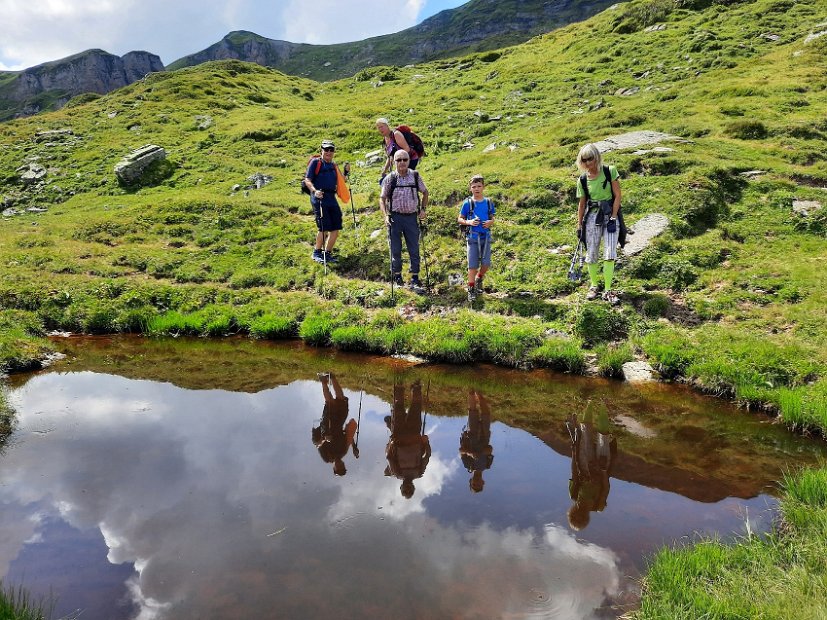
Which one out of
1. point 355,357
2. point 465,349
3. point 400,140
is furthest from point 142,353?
point 400,140

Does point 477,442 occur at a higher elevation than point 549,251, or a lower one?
lower

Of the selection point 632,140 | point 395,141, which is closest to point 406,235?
point 395,141

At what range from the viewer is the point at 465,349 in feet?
34.9

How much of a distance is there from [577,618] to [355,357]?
7.77 m

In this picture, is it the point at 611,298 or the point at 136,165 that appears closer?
the point at 611,298

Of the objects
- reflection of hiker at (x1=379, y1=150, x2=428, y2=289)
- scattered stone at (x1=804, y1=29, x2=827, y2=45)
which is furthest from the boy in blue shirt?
scattered stone at (x1=804, y1=29, x2=827, y2=45)

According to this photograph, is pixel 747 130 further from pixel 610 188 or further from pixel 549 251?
pixel 610 188

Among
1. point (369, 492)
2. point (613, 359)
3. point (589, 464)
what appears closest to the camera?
point (369, 492)

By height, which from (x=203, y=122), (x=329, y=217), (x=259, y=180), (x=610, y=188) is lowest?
(x=329, y=217)

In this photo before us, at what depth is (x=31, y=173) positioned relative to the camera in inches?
1391

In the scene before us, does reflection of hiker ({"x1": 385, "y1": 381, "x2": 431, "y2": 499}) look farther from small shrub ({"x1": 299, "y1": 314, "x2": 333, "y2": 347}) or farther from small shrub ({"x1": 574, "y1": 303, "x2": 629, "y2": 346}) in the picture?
small shrub ({"x1": 574, "y1": 303, "x2": 629, "y2": 346})

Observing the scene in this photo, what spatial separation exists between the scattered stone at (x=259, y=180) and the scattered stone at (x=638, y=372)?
79.8 ft

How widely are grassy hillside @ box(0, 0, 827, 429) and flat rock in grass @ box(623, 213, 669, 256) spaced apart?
293 millimetres

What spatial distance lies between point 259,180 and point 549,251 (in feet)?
67.6
